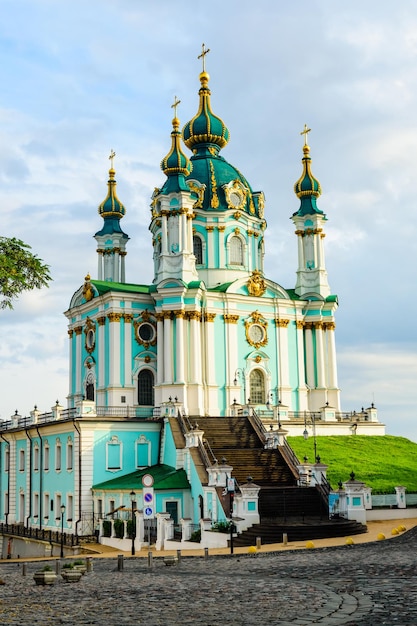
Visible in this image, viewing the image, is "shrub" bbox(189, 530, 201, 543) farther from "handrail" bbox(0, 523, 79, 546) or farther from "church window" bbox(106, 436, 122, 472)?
"church window" bbox(106, 436, 122, 472)

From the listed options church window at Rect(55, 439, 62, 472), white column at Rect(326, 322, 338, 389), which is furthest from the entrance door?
white column at Rect(326, 322, 338, 389)

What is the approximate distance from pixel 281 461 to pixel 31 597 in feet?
71.4

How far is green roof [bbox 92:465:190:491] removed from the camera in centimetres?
3672

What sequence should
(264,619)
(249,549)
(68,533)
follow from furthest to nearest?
(68,533) → (249,549) → (264,619)

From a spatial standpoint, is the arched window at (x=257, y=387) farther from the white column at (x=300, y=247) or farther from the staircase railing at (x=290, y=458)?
the staircase railing at (x=290, y=458)

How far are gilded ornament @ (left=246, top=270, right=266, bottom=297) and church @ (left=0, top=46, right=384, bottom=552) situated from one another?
0.07m

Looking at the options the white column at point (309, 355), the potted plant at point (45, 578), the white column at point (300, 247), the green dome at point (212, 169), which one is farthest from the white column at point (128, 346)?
the potted plant at point (45, 578)

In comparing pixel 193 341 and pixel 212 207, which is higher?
pixel 212 207

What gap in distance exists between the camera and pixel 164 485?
3644cm

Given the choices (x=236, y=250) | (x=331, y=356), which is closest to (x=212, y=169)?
(x=236, y=250)

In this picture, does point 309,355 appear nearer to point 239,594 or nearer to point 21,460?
point 21,460

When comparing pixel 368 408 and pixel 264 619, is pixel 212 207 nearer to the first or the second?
pixel 368 408

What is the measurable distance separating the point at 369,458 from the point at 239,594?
28.6m

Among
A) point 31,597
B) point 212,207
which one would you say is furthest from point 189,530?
point 212,207
